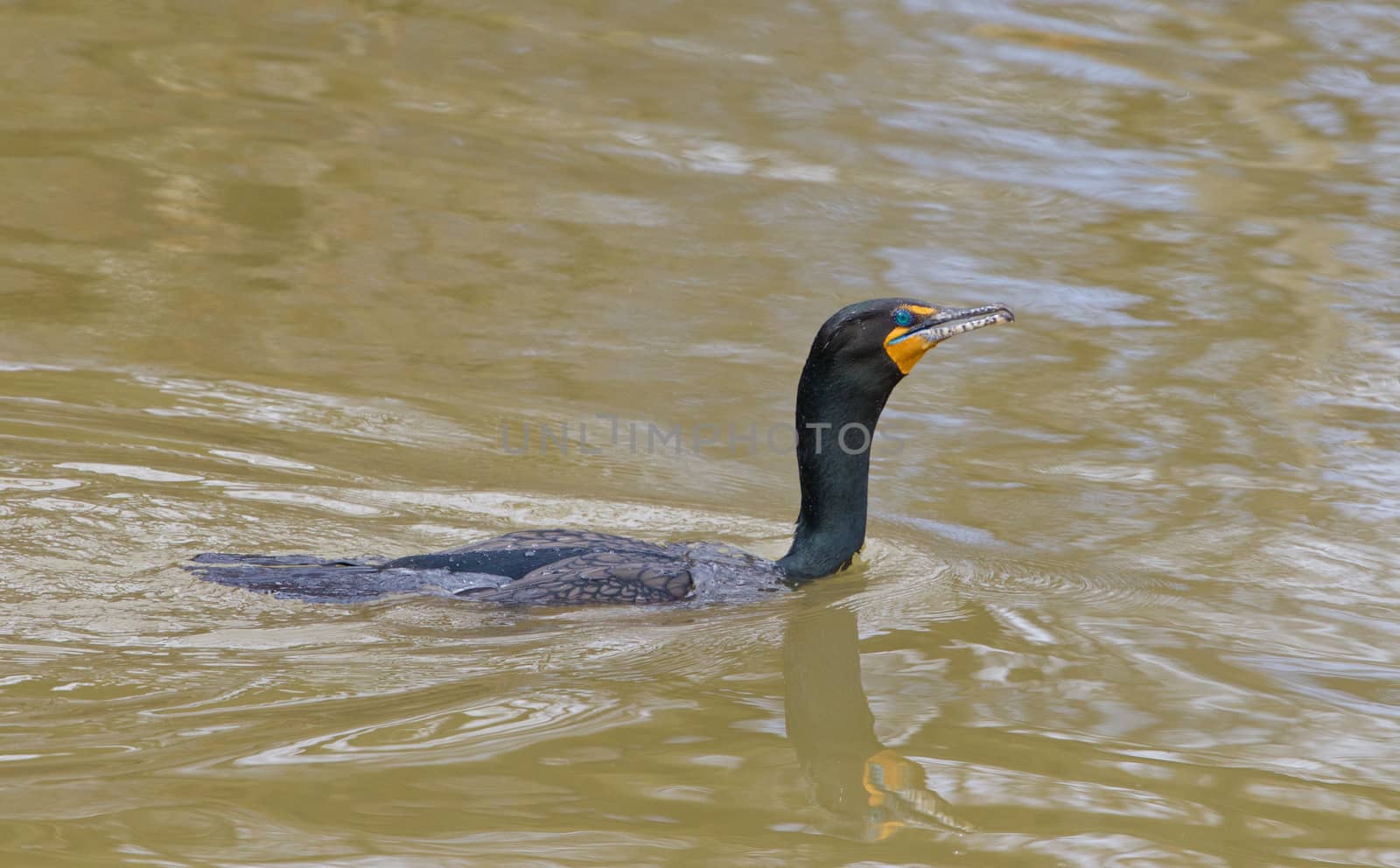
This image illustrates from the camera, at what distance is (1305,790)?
4.01m

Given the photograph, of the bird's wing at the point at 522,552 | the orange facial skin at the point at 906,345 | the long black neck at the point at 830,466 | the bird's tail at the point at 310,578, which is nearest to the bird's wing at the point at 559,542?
the bird's wing at the point at 522,552

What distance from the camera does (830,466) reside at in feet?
17.9

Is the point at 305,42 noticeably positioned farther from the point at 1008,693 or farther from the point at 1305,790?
the point at 1305,790

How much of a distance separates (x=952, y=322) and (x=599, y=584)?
1.33 metres

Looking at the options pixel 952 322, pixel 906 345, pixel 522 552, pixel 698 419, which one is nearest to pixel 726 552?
pixel 522 552

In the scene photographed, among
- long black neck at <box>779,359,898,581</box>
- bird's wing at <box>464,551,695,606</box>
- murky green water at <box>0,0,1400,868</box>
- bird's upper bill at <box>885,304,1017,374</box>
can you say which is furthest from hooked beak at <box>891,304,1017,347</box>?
bird's wing at <box>464,551,695,606</box>

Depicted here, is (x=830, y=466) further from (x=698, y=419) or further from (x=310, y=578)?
(x=698, y=419)

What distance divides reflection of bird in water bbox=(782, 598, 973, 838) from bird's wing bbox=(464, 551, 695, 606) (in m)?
0.41

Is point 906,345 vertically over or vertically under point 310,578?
over

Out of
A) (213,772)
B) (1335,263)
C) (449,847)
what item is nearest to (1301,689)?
(449,847)

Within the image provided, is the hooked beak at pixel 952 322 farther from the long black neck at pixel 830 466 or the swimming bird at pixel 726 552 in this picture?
the long black neck at pixel 830 466

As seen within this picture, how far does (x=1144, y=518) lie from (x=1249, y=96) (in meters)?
7.00

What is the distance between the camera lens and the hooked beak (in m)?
5.11

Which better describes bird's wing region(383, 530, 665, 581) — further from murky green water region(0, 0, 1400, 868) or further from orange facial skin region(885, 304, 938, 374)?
orange facial skin region(885, 304, 938, 374)
